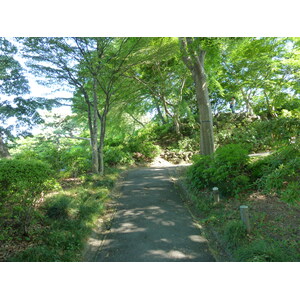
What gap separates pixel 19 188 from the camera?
2.83m

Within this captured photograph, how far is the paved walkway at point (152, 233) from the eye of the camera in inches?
105

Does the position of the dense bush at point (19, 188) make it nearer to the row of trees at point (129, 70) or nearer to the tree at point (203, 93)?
the row of trees at point (129, 70)

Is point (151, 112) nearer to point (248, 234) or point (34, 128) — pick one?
point (34, 128)

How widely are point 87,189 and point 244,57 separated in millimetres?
8412

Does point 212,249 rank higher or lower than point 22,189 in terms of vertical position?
lower

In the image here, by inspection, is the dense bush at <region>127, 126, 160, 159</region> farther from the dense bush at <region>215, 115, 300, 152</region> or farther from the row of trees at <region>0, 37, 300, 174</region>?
the dense bush at <region>215, 115, 300, 152</region>

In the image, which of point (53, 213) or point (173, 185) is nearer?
point (53, 213)

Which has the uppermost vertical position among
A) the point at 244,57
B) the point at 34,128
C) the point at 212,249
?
the point at 244,57

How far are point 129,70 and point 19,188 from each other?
5.94 m

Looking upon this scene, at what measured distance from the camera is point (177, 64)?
32.5ft

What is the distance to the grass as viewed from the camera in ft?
7.95

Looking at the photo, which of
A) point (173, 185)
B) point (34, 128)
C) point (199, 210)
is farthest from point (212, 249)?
point (34, 128)

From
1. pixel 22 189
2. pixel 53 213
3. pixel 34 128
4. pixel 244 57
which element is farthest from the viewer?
pixel 244 57

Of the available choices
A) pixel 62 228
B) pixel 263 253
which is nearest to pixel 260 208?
pixel 263 253
